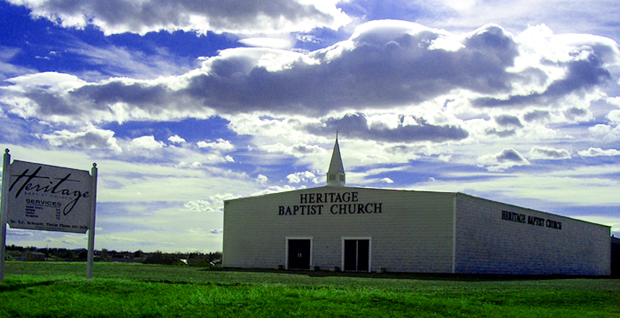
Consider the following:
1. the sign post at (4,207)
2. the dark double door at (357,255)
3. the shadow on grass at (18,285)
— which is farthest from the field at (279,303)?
the dark double door at (357,255)

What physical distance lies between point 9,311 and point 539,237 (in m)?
38.4

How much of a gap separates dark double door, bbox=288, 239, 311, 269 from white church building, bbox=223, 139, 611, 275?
66 millimetres

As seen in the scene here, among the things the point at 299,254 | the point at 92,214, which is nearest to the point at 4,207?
the point at 92,214

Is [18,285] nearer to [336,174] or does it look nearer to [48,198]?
[48,198]

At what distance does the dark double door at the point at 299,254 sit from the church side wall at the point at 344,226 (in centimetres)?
42

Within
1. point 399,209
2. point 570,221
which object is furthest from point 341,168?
point 570,221

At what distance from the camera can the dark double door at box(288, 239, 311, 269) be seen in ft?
130

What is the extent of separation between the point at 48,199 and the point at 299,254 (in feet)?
78.4

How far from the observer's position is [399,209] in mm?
36625

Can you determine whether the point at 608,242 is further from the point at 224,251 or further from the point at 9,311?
the point at 9,311

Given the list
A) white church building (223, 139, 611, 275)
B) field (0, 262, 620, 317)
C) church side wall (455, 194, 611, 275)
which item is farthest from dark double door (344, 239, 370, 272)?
field (0, 262, 620, 317)

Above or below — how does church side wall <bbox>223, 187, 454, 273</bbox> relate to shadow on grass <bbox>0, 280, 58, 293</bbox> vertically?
above

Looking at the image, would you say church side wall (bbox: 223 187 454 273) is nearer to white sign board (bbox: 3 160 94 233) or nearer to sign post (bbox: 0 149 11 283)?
white sign board (bbox: 3 160 94 233)

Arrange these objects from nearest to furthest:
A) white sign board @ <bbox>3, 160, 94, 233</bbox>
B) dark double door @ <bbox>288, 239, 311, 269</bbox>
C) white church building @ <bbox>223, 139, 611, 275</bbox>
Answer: white sign board @ <bbox>3, 160, 94, 233</bbox> → white church building @ <bbox>223, 139, 611, 275</bbox> → dark double door @ <bbox>288, 239, 311, 269</bbox>
